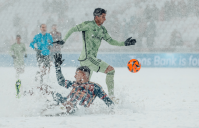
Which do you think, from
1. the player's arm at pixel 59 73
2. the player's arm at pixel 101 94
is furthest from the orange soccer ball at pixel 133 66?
the player's arm at pixel 59 73

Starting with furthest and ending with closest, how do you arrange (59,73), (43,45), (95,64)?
(43,45), (95,64), (59,73)

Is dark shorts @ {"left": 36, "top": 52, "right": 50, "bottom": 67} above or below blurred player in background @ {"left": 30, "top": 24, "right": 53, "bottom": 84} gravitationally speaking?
below

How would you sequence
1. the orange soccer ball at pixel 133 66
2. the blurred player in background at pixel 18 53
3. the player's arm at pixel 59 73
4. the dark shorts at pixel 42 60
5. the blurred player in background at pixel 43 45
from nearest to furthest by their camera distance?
Result: the player's arm at pixel 59 73 → the orange soccer ball at pixel 133 66 → the blurred player in background at pixel 43 45 → the dark shorts at pixel 42 60 → the blurred player in background at pixel 18 53

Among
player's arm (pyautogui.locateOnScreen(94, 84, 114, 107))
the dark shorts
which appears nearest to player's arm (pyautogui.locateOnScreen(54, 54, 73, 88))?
player's arm (pyautogui.locateOnScreen(94, 84, 114, 107))

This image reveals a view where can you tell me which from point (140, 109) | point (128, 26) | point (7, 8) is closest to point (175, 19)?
point (128, 26)

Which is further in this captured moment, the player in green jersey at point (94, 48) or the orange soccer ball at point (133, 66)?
the orange soccer ball at point (133, 66)

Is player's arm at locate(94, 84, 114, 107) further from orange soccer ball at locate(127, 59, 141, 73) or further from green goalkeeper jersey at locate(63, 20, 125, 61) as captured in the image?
orange soccer ball at locate(127, 59, 141, 73)

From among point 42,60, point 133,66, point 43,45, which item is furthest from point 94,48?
point 42,60

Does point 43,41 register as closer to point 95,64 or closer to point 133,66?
point 133,66

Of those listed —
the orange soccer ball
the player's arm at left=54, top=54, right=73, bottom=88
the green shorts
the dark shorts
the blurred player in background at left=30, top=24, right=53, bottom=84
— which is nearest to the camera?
the player's arm at left=54, top=54, right=73, bottom=88

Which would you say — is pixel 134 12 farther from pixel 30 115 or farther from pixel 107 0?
pixel 30 115

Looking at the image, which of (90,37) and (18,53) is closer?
(90,37)

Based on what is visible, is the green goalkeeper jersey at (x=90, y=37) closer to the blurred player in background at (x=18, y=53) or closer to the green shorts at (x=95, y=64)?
the green shorts at (x=95, y=64)

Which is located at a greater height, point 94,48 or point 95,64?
point 94,48
